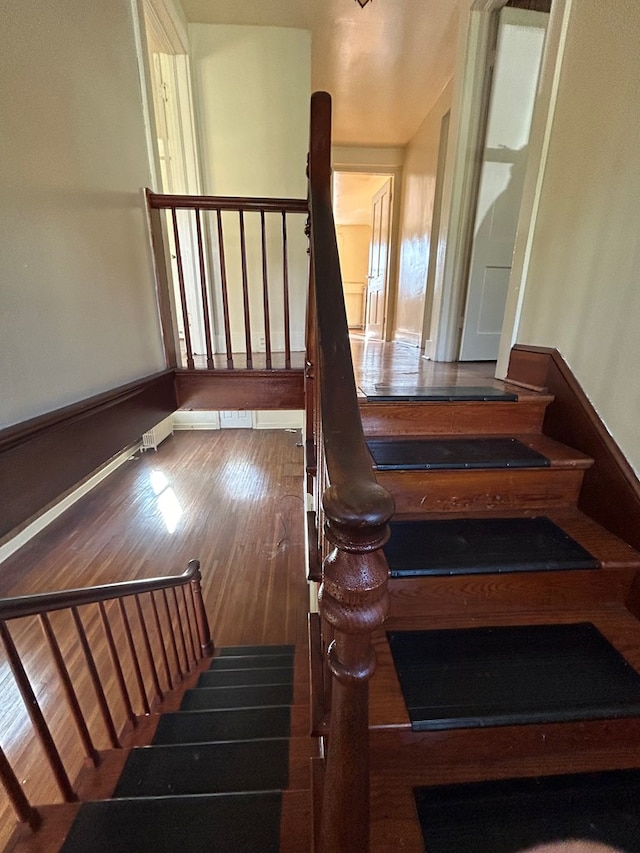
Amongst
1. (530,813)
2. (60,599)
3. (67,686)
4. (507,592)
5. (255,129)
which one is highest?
(255,129)

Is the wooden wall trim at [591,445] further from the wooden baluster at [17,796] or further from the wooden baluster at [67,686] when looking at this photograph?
the wooden baluster at [17,796]

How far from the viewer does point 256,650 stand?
8.95ft

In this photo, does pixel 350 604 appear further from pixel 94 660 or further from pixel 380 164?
pixel 380 164

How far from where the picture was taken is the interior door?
199 inches

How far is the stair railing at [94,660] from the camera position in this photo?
112 centimetres

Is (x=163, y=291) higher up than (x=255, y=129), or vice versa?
(x=255, y=129)

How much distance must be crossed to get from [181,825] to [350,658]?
1232 millimetres

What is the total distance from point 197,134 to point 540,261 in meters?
3.24

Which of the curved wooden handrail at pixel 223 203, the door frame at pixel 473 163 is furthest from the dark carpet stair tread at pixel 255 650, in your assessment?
the curved wooden handrail at pixel 223 203

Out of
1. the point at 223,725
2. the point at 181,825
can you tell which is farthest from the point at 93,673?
the point at 223,725

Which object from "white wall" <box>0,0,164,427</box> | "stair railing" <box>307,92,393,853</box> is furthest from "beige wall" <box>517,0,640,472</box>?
"white wall" <box>0,0,164,427</box>

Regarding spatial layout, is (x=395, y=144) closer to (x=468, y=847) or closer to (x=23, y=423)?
(x=23, y=423)

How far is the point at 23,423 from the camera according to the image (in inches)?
43.3

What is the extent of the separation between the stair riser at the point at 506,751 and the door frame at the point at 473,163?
4.72 ft
